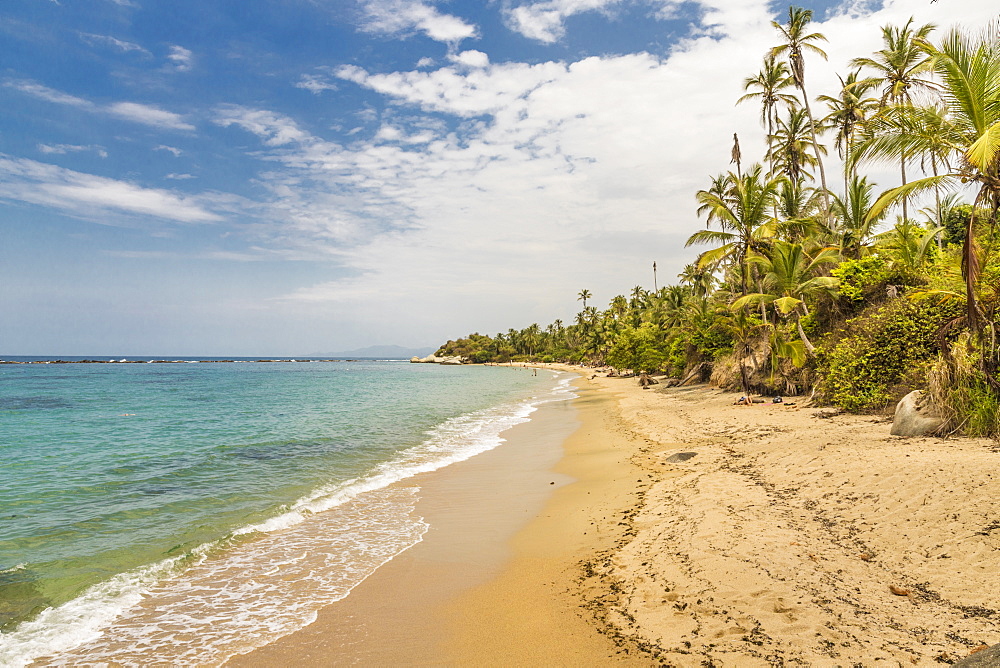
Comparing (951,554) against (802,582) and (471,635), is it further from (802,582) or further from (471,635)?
(471,635)

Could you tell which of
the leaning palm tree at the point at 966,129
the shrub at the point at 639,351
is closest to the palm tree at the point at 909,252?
the leaning palm tree at the point at 966,129

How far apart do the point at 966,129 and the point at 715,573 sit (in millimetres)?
9060

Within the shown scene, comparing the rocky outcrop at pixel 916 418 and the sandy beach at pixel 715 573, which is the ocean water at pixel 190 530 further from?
the rocky outcrop at pixel 916 418

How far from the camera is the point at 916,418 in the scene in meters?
9.09

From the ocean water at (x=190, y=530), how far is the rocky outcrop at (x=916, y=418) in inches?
374

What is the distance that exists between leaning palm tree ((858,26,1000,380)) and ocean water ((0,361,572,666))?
1052 centimetres

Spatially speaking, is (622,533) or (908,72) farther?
(908,72)

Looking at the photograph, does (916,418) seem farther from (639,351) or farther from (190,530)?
(639,351)

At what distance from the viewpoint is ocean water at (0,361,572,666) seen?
5383 mm

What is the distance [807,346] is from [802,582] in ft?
54.3

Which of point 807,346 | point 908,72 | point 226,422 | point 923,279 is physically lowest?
point 226,422

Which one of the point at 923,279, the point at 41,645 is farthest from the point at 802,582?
the point at 923,279

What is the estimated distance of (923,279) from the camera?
1427cm

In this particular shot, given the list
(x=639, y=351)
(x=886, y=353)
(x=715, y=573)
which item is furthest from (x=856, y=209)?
(x=639, y=351)
